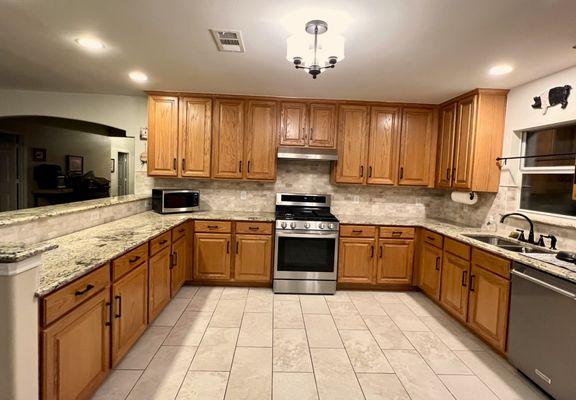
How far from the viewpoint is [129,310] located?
2156mm

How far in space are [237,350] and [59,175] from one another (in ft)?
20.4

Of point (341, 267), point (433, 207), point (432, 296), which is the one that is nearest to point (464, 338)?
point (432, 296)

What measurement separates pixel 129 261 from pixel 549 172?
3628 millimetres

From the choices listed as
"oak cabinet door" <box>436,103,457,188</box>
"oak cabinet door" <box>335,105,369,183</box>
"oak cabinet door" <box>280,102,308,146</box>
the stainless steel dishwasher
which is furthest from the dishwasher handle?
"oak cabinet door" <box>280,102,308,146</box>

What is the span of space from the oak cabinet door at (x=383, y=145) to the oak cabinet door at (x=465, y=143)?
698mm

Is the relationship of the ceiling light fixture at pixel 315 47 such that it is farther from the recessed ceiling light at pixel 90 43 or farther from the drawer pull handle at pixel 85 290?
the drawer pull handle at pixel 85 290

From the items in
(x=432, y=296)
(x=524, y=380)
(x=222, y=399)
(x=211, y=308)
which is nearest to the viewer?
(x=222, y=399)

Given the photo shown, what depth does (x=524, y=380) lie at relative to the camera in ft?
7.07

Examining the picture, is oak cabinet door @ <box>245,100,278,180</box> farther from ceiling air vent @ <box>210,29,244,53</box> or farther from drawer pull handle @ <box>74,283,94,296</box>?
drawer pull handle @ <box>74,283,94,296</box>

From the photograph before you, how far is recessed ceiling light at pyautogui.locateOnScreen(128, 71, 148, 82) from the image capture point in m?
3.04

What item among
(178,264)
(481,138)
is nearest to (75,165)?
(178,264)

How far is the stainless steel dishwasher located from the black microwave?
3.35 metres

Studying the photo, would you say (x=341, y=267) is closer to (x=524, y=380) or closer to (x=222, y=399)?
(x=524, y=380)

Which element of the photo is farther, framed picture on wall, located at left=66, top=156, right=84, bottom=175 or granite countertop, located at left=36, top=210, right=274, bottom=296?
framed picture on wall, located at left=66, top=156, right=84, bottom=175
